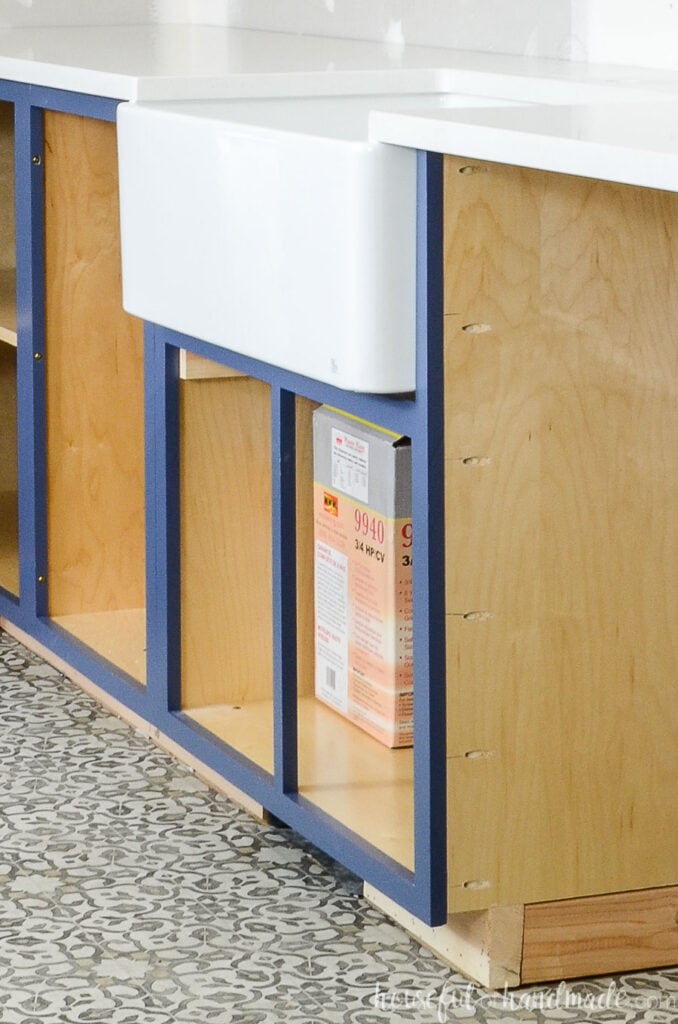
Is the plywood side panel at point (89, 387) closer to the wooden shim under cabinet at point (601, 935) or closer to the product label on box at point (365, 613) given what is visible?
the product label on box at point (365, 613)

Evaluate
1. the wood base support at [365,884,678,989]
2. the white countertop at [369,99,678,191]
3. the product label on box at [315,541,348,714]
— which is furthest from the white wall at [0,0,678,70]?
the wood base support at [365,884,678,989]

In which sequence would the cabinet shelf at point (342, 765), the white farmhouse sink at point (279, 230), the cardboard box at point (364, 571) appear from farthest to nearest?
the cardboard box at point (364, 571), the cabinet shelf at point (342, 765), the white farmhouse sink at point (279, 230)

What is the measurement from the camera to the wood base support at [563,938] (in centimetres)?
160

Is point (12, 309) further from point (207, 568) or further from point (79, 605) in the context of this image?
point (207, 568)

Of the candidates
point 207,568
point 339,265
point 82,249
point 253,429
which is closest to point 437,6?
point 82,249

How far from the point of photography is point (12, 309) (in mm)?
2756

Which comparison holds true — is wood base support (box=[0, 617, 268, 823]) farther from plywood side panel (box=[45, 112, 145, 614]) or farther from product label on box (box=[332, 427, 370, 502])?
product label on box (box=[332, 427, 370, 502])

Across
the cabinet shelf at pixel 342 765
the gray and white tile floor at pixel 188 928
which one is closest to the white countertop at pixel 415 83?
the cabinet shelf at pixel 342 765

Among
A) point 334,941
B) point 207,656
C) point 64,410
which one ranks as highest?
point 64,410

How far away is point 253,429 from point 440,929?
655 millimetres

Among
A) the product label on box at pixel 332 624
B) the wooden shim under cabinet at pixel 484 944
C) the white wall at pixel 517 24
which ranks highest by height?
the white wall at pixel 517 24

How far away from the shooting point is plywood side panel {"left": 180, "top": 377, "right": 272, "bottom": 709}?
6.66ft

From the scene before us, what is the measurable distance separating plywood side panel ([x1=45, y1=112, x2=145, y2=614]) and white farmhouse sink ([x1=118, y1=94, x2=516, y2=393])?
457 mm

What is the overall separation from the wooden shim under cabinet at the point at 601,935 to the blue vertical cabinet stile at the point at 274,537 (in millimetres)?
129
